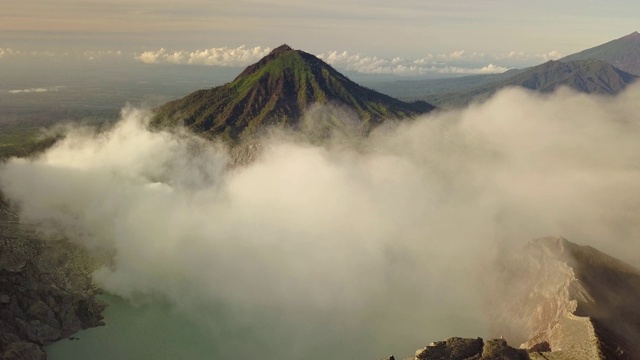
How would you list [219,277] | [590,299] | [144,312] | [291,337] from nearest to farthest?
1. [590,299]
2. [291,337]
3. [144,312]
4. [219,277]

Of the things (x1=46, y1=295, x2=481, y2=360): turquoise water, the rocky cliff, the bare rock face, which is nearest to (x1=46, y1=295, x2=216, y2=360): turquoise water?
(x1=46, y1=295, x2=481, y2=360): turquoise water

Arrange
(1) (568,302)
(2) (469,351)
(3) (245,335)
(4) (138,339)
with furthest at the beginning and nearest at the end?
1. (3) (245,335)
2. (4) (138,339)
3. (1) (568,302)
4. (2) (469,351)

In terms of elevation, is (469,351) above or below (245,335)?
above

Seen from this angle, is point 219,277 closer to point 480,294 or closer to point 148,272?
point 148,272

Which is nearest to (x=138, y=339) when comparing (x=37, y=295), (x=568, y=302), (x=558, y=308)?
(x=37, y=295)

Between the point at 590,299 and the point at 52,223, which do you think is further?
the point at 52,223

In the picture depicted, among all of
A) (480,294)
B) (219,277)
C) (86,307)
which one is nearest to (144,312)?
(86,307)

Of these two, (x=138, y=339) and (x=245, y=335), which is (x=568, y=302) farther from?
(x=138, y=339)

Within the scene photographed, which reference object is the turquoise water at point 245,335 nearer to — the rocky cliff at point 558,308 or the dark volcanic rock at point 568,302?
the dark volcanic rock at point 568,302
